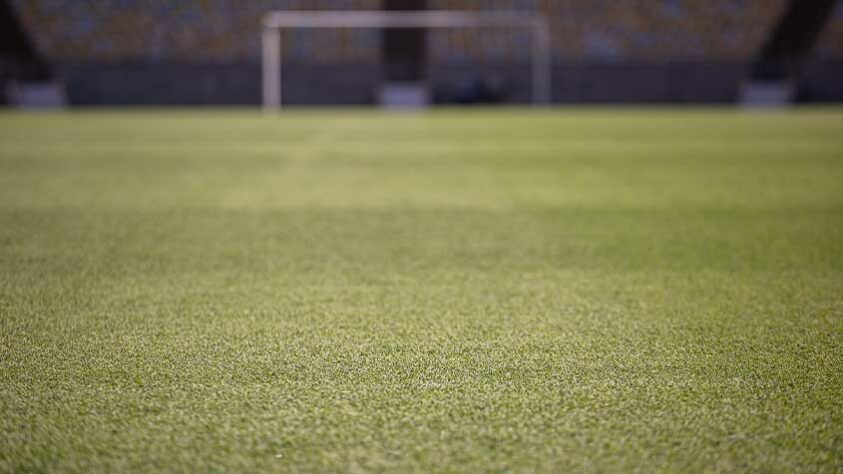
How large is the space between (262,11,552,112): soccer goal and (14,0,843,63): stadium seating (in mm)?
172

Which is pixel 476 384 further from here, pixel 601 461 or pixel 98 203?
pixel 98 203

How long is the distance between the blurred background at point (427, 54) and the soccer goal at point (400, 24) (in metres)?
0.14

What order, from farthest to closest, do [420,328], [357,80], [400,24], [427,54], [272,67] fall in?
[357,80]
[427,54]
[272,67]
[400,24]
[420,328]

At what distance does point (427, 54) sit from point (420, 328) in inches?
625

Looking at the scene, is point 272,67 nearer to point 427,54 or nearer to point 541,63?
point 427,54

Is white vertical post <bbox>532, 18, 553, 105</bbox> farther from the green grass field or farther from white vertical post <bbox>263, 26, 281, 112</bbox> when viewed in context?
the green grass field

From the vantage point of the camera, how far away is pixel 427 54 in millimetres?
17062

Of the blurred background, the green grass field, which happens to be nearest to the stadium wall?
the blurred background

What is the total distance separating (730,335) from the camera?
159cm

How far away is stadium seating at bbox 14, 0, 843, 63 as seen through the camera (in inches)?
649

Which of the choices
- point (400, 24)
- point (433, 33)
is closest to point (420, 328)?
point (400, 24)

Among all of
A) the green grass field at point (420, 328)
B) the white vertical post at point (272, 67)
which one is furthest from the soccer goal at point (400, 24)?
the green grass field at point (420, 328)

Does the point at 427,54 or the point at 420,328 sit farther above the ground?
the point at 420,328

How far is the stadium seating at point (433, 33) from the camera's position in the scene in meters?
16.5
